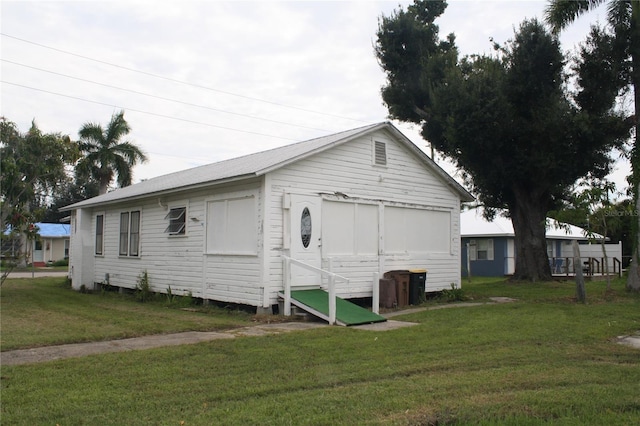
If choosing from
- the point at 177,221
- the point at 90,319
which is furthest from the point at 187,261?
the point at 90,319

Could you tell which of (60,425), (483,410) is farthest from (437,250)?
(60,425)

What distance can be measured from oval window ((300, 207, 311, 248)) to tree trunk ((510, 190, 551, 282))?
44.5ft

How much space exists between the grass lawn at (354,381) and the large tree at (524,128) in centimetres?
1150

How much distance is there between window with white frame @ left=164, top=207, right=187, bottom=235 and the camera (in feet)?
50.0

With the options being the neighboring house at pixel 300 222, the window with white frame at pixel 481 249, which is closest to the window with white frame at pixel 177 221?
the neighboring house at pixel 300 222

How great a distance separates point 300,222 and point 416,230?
4.47 meters

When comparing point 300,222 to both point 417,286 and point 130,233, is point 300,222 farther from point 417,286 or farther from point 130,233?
point 130,233

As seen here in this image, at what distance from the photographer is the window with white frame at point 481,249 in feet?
109

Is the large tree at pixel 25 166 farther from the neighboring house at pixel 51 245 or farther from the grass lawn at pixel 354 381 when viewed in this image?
the neighboring house at pixel 51 245

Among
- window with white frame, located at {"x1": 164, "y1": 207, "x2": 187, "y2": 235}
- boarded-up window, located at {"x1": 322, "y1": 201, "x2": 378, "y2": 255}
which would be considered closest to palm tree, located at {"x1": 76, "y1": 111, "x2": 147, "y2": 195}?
window with white frame, located at {"x1": 164, "y1": 207, "x2": 187, "y2": 235}

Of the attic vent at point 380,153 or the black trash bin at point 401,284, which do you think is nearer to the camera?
the black trash bin at point 401,284

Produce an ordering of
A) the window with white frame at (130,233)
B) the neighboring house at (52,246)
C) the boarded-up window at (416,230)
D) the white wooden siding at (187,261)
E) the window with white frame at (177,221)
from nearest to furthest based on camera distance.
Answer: the white wooden siding at (187,261) → the window with white frame at (177,221) → the boarded-up window at (416,230) → the window with white frame at (130,233) → the neighboring house at (52,246)

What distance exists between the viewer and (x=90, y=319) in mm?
11773

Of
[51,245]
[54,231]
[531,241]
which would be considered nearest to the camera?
[531,241]
